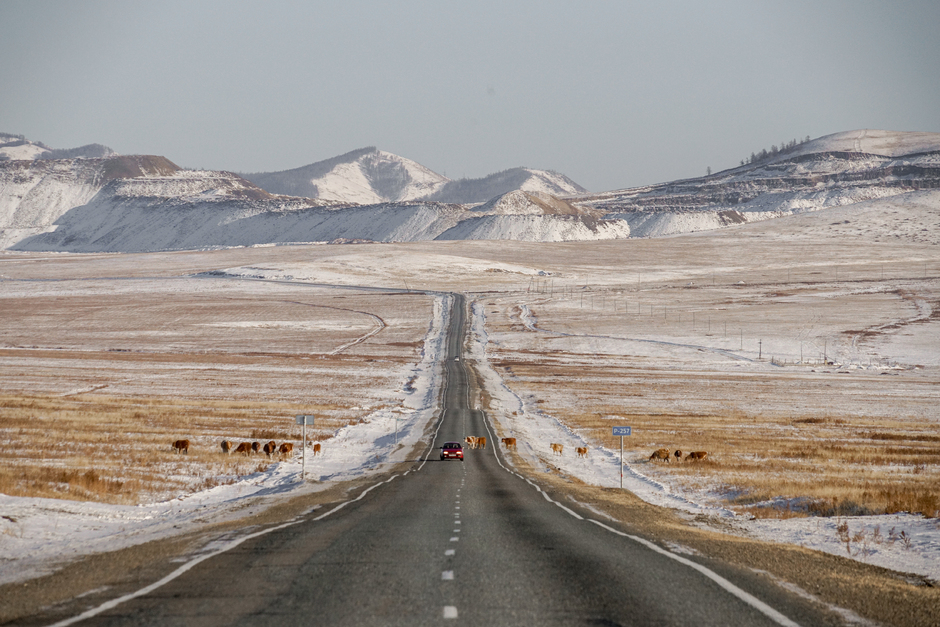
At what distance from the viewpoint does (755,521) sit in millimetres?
19234

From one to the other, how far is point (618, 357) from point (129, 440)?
224 ft

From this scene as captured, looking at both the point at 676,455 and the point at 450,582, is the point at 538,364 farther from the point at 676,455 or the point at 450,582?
the point at 450,582

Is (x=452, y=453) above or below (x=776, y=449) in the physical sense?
below

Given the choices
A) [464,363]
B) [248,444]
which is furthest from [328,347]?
[248,444]

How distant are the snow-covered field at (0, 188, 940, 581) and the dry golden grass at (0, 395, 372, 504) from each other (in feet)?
6.24

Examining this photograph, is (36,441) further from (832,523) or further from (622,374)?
(622,374)

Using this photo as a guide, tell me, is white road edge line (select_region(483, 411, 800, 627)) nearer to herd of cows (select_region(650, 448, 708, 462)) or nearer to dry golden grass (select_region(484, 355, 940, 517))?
dry golden grass (select_region(484, 355, 940, 517))

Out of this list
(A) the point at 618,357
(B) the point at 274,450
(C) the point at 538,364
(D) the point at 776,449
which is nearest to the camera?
(B) the point at 274,450

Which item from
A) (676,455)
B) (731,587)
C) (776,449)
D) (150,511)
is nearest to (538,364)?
(776,449)

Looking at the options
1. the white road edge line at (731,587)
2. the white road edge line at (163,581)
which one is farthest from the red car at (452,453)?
the white road edge line at (731,587)

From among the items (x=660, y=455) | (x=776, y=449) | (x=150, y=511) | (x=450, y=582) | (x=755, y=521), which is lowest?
(x=660, y=455)

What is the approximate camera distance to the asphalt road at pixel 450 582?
907 centimetres

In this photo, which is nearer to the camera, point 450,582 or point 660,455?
point 450,582

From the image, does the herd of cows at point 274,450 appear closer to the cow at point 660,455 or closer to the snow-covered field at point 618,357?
the cow at point 660,455
